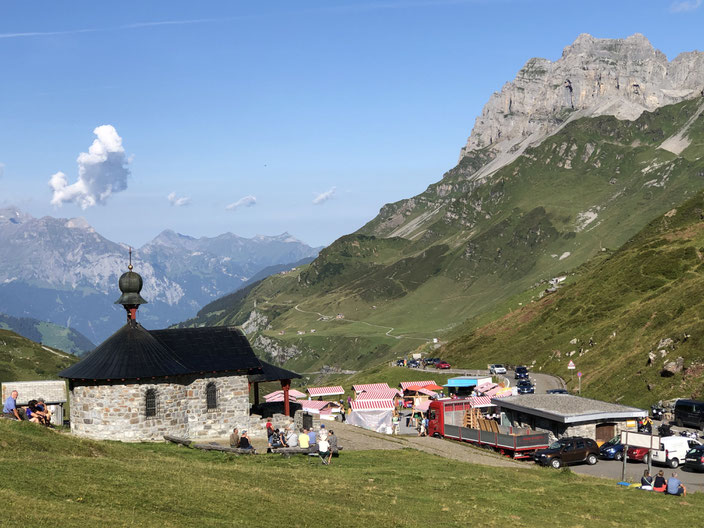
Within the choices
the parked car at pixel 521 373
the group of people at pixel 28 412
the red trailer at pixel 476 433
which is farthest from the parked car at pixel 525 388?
the group of people at pixel 28 412

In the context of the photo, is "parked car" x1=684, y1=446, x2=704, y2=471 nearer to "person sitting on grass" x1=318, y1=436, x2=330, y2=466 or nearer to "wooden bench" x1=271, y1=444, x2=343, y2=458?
"person sitting on grass" x1=318, y1=436, x2=330, y2=466

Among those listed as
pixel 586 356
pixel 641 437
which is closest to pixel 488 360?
pixel 586 356

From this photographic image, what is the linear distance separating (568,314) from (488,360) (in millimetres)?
16670

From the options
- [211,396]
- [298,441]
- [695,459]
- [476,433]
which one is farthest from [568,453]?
[211,396]

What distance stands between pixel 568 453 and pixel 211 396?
84.1ft

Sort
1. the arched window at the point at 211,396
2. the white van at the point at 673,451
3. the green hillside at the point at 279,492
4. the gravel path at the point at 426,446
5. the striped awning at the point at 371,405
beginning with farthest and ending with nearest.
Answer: the striped awning at the point at 371,405 < the arched window at the point at 211,396 < the white van at the point at 673,451 < the gravel path at the point at 426,446 < the green hillside at the point at 279,492

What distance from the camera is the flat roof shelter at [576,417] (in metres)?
56.3

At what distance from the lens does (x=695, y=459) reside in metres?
47.4

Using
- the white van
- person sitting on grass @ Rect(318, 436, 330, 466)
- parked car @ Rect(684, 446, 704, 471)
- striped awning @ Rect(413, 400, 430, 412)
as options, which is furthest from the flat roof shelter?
person sitting on grass @ Rect(318, 436, 330, 466)

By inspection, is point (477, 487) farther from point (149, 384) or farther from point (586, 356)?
point (586, 356)

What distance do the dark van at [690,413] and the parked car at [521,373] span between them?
130ft

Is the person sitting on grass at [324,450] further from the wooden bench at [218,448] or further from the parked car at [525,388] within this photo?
the parked car at [525,388]

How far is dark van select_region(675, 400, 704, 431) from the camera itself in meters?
63.9

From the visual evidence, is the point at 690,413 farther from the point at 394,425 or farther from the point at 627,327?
the point at 627,327
